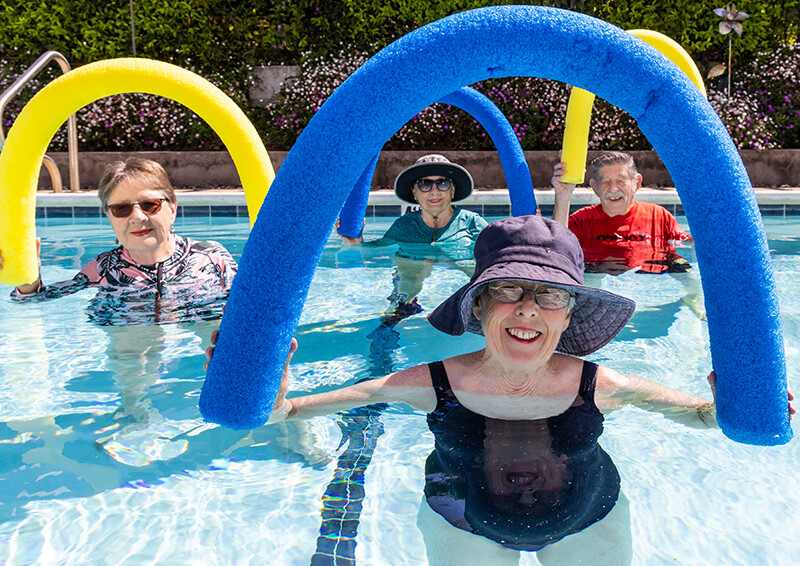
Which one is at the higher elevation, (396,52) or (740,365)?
(396,52)

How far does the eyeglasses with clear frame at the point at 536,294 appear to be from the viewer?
2.38m

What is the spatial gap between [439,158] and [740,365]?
4703mm

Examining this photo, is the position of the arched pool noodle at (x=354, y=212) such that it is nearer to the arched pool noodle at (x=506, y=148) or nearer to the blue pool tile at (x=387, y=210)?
the arched pool noodle at (x=506, y=148)

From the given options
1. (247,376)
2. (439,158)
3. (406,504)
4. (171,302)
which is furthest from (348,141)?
(439,158)

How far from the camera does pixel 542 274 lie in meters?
2.28

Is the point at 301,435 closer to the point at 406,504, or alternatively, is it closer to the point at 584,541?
the point at 406,504

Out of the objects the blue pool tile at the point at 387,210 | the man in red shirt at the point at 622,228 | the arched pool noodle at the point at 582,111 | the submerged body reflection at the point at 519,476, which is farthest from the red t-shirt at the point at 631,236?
the blue pool tile at the point at 387,210

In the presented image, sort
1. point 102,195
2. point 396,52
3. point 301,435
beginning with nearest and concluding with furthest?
point 396,52
point 301,435
point 102,195

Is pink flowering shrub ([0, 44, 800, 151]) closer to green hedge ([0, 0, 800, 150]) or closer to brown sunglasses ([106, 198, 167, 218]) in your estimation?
green hedge ([0, 0, 800, 150])

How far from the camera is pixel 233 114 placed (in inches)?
150

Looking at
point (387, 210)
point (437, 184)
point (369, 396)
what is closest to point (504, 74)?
point (369, 396)

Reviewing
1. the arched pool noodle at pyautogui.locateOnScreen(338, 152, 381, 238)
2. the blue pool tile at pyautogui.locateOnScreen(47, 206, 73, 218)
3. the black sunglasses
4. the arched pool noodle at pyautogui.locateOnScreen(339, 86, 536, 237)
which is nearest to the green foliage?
the black sunglasses

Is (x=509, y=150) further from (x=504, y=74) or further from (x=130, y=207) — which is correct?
(x=504, y=74)

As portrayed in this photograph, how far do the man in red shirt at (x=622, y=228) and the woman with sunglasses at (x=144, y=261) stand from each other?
121 inches
